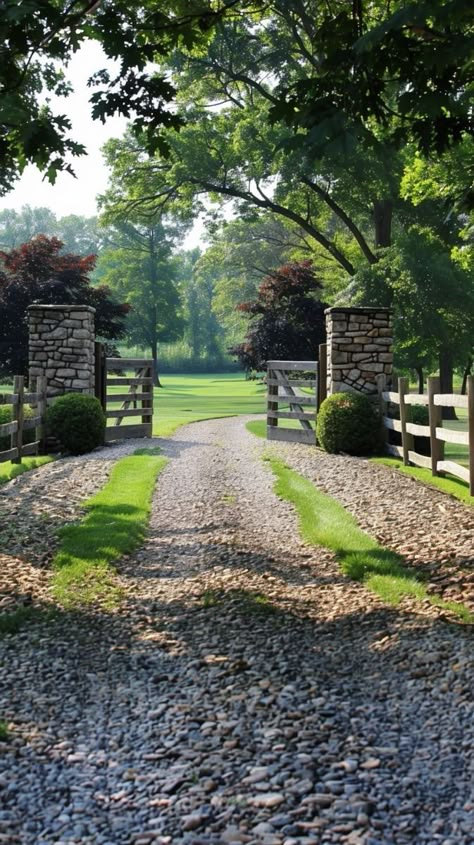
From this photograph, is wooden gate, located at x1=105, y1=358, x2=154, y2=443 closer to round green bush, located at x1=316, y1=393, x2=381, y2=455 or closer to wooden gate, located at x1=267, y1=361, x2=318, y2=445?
wooden gate, located at x1=267, y1=361, x2=318, y2=445

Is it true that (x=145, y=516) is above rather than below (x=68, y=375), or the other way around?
below

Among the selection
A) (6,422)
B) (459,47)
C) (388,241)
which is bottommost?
(6,422)

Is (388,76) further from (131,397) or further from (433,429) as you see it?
(131,397)

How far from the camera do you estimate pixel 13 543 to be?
7457 millimetres

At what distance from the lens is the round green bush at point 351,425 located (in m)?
14.3

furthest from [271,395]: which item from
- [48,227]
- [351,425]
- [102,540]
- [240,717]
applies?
[48,227]

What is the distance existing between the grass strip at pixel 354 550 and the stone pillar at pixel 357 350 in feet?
16.7

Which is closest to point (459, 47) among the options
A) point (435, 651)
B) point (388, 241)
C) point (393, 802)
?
point (435, 651)

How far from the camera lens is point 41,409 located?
48.2 ft

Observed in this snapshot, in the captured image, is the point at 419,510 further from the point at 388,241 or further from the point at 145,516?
the point at 388,241

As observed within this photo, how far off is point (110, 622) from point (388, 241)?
2326 cm

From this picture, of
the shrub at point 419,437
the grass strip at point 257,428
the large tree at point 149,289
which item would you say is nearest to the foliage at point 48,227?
the large tree at point 149,289

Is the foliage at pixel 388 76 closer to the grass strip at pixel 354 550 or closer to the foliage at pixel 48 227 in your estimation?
the grass strip at pixel 354 550

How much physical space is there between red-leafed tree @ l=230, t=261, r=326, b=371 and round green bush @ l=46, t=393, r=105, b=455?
1025 cm
